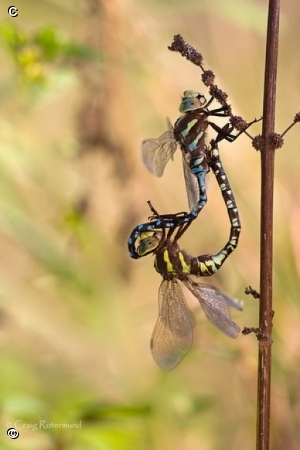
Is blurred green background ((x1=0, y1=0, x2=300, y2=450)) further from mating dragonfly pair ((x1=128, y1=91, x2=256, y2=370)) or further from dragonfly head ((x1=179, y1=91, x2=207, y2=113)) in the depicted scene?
dragonfly head ((x1=179, y1=91, x2=207, y2=113))

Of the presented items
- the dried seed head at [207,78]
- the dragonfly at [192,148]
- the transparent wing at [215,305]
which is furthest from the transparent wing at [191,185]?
the dried seed head at [207,78]

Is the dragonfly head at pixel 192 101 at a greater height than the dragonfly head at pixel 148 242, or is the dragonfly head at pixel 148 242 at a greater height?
the dragonfly head at pixel 192 101

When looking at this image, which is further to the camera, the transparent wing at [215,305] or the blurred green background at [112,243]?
the blurred green background at [112,243]

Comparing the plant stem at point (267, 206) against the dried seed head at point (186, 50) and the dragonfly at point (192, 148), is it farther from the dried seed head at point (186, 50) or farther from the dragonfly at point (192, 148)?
the dragonfly at point (192, 148)

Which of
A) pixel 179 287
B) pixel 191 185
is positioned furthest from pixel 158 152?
pixel 179 287

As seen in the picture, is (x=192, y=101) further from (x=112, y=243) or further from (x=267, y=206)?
(x=112, y=243)

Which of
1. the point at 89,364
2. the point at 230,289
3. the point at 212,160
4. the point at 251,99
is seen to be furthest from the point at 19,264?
the point at 212,160

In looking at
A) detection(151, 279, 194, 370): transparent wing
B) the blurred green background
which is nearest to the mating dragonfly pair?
detection(151, 279, 194, 370): transparent wing
